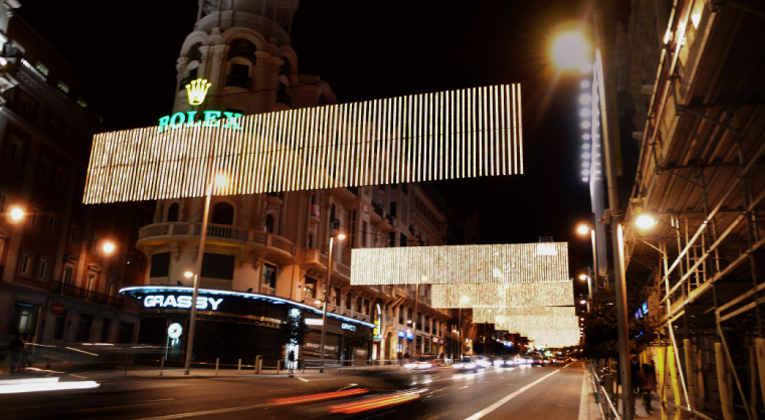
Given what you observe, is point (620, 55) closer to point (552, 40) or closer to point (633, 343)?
point (633, 343)

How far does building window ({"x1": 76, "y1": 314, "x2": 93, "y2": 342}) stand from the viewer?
44719 mm

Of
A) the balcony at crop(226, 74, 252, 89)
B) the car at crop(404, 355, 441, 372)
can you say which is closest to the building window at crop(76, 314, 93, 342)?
the balcony at crop(226, 74, 252, 89)

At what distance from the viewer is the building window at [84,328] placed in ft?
147

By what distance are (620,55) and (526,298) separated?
19322 mm

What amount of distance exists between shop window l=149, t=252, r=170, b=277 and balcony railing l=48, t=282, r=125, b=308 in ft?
27.6

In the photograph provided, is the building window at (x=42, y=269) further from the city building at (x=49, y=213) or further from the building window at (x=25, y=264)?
the building window at (x=25, y=264)

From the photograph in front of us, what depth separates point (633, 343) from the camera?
789 inches

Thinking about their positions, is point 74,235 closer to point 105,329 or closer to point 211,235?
point 105,329

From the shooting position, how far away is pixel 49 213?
42344mm

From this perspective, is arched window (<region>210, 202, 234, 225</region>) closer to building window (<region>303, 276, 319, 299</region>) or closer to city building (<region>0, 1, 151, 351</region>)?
city building (<region>0, 1, 151, 351</region>)

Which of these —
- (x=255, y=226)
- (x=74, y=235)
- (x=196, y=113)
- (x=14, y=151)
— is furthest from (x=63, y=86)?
(x=255, y=226)

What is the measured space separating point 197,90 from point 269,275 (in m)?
13.8

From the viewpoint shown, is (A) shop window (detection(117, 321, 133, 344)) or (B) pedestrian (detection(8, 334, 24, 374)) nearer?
(B) pedestrian (detection(8, 334, 24, 374))

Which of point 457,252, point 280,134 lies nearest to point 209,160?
point 280,134
